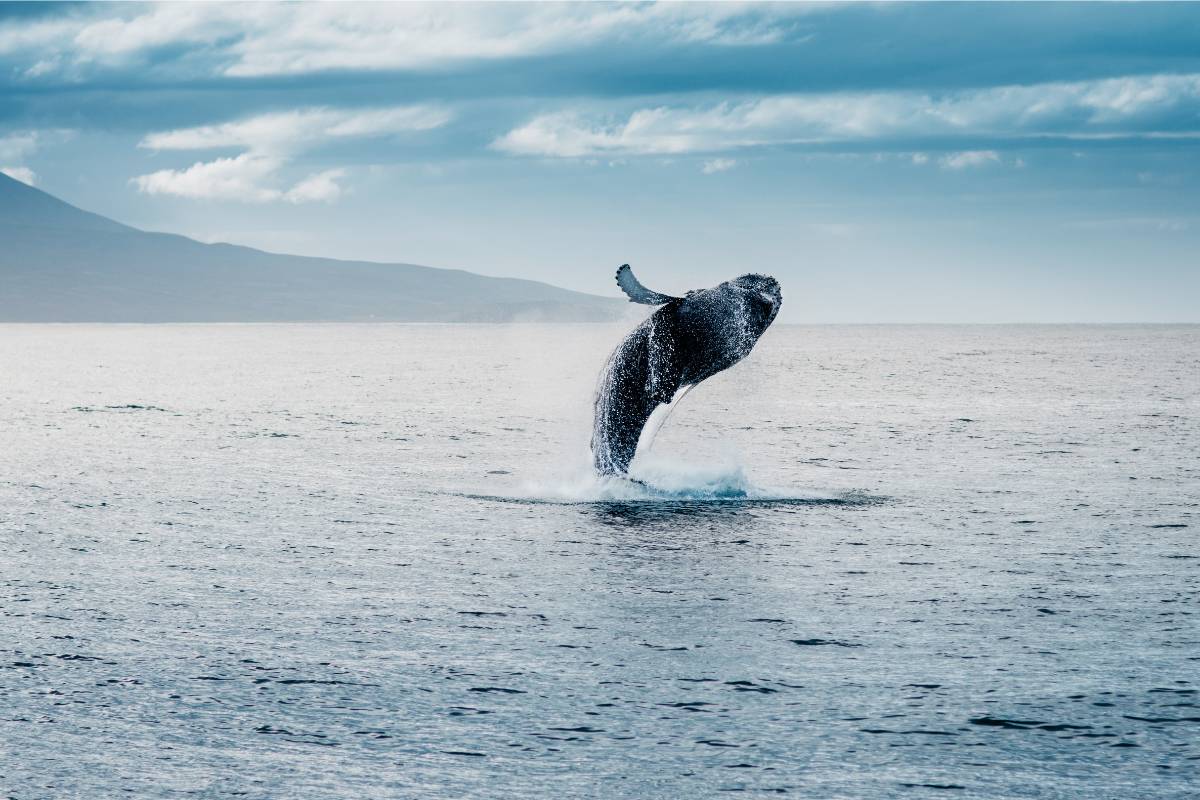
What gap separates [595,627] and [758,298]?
30.1ft

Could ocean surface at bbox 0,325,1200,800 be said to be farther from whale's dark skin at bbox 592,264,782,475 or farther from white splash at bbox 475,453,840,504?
whale's dark skin at bbox 592,264,782,475

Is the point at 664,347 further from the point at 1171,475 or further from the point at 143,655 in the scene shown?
the point at 1171,475

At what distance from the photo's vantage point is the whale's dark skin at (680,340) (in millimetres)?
Answer: 23109

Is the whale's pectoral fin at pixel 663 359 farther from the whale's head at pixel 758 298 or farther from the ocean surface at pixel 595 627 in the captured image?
the ocean surface at pixel 595 627

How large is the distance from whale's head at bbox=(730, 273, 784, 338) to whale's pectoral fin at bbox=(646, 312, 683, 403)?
1296mm

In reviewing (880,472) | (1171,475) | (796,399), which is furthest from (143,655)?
(796,399)

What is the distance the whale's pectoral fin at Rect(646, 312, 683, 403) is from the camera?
77.5 feet


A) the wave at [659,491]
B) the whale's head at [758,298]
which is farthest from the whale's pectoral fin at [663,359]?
the wave at [659,491]

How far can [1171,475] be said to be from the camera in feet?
104

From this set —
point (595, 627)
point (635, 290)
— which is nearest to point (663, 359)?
point (635, 290)

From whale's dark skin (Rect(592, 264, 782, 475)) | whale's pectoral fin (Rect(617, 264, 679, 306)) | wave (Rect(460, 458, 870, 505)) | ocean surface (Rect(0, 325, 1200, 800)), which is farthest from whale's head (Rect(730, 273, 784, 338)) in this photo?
wave (Rect(460, 458, 870, 505))

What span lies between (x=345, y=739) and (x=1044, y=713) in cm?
588

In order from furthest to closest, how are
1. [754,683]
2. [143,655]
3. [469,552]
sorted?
[469,552] → [143,655] → [754,683]

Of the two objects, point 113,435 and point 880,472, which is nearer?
point 880,472
